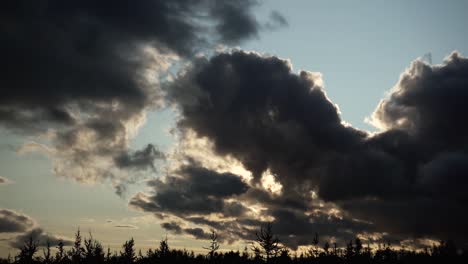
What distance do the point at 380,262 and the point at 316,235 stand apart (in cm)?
2018

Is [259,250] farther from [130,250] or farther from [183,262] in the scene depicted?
[183,262]

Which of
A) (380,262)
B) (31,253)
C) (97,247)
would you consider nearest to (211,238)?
(97,247)

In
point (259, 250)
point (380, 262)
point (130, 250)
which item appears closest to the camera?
point (259, 250)

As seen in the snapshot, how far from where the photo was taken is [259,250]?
2277 inches

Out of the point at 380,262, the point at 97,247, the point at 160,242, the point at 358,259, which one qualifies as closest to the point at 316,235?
the point at 358,259

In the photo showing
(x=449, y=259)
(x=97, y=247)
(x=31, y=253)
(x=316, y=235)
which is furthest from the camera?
(x=316, y=235)

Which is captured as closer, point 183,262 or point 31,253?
point 31,253

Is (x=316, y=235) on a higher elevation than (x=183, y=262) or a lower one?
higher

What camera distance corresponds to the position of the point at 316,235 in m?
94.9

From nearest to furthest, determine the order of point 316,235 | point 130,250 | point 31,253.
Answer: point 31,253 < point 130,250 < point 316,235

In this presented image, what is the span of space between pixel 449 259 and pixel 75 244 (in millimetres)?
70029

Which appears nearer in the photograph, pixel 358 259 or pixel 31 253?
pixel 31 253

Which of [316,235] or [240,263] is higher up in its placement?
[316,235]

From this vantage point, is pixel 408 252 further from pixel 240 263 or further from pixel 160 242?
pixel 160 242
